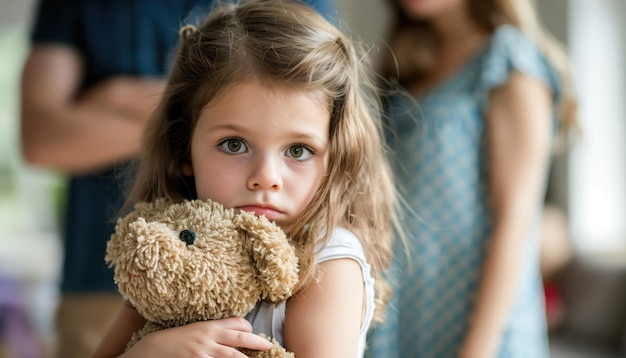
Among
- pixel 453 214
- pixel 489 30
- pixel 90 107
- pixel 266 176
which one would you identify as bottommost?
pixel 266 176

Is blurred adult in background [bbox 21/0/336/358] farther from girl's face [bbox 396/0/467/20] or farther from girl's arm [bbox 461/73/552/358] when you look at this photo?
girl's arm [bbox 461/73/552/358]

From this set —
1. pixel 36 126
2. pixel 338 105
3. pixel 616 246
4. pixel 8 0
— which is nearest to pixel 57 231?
pixel 8 0

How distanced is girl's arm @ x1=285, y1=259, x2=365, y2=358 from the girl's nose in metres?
0.09

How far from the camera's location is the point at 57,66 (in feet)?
4.63

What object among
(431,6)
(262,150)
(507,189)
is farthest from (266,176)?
(431,6)

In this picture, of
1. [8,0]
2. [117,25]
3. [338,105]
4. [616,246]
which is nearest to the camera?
[338,105]

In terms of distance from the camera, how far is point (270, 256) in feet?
2.14

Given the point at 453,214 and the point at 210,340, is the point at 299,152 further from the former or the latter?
the point at 453,214

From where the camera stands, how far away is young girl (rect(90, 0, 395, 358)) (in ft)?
2.24

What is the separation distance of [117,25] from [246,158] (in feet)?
2.58

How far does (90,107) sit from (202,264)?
0.83 m

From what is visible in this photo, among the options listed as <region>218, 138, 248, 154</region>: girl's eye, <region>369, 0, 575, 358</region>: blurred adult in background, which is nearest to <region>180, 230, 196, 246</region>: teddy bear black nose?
<region>218, 138, 248, 154</region>: girl's eye

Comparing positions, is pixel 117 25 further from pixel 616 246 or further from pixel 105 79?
pixel 616 246

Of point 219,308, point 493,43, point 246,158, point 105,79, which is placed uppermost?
point 493,43
